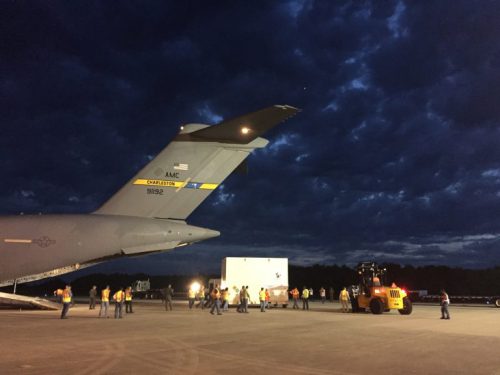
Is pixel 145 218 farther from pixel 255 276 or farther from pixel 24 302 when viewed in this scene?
pixel 255 276

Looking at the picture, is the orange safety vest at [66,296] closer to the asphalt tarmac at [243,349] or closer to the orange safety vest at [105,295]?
the orange safety vest at [105,295]

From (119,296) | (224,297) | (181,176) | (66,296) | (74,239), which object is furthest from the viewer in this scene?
(224,297)

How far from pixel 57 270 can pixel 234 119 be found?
6.33 meters

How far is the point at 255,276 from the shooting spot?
2488 cm

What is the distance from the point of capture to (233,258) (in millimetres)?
24688

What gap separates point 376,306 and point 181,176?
12.4 m

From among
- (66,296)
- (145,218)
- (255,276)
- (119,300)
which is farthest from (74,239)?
(255,276)

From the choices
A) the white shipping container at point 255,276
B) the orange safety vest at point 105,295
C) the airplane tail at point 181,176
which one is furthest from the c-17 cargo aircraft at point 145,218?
the white shipping container at point 255,276

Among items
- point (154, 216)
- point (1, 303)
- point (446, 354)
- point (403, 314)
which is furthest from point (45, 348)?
point (403, 314)

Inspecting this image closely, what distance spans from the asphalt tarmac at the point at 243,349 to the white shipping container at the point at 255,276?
10.7 metres

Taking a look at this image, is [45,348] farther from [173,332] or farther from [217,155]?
[217,155]

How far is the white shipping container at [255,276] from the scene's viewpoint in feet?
80.3

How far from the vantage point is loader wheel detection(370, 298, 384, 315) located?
1992cm

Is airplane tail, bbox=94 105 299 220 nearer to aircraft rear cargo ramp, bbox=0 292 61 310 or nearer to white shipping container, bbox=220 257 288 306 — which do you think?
aircraft rear cargo ramp, bbox=0 292 61 310
